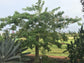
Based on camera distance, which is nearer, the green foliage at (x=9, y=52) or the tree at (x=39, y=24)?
the green foliage at (x=9, y=52)

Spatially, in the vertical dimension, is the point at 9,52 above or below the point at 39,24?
below

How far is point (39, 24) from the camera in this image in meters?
14.5

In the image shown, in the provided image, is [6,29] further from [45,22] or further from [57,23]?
[57,23]

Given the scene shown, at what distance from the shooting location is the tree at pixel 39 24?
43.9 ft

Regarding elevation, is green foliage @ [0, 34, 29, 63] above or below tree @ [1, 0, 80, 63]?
below

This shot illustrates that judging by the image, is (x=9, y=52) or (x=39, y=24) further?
(x=39, y=24)

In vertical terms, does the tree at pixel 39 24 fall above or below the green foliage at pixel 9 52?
above

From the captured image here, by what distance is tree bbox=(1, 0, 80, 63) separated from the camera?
43.9ft

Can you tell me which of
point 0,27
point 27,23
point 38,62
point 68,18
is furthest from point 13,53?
point 68,18

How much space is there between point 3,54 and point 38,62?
6.33m

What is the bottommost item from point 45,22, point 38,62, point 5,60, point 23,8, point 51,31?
point 38,62

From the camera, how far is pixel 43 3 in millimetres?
15477

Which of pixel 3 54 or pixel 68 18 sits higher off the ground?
pixel 68 18

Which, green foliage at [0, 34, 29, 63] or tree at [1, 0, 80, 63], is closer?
green foliage at [0, 34, 29, 63]
